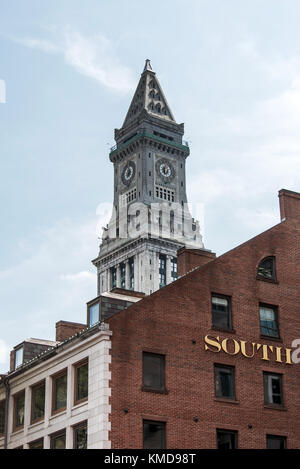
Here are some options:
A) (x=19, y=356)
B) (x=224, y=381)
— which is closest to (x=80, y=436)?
(x=224, y=381)

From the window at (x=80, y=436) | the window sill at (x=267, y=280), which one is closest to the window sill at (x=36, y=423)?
the window at (x=80, y=436)

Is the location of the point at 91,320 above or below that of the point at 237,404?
A: above

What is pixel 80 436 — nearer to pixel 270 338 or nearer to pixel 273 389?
pixel 273 389

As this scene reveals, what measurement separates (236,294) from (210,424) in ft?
23.9

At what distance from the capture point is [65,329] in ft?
183

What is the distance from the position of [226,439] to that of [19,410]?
1183cm

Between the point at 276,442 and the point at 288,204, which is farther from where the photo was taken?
the point at 288,204

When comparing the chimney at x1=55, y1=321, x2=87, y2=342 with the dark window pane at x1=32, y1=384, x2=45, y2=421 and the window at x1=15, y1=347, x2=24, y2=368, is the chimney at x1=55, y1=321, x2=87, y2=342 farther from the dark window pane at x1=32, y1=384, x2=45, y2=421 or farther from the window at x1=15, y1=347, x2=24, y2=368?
the dark window pane at x1=32, y1=384, x2=45, y2=421

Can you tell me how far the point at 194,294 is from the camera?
147ft

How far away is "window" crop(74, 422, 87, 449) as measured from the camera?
134ft

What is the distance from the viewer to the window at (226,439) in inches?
1679
